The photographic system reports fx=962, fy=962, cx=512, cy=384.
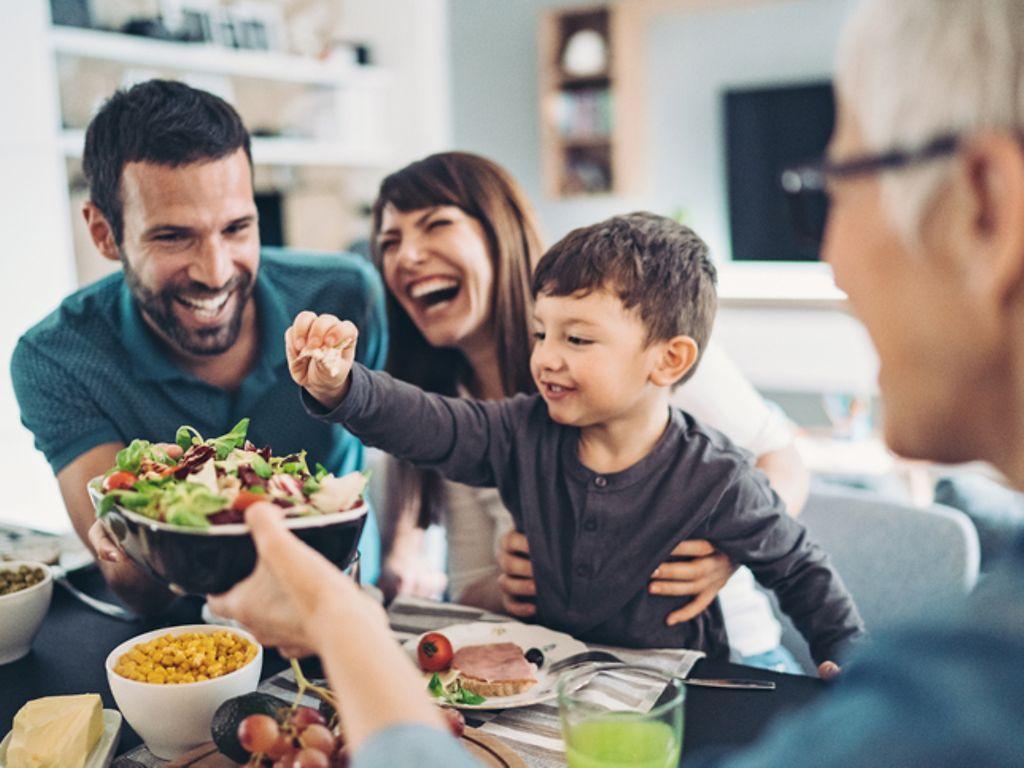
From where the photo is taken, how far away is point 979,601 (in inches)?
29.2

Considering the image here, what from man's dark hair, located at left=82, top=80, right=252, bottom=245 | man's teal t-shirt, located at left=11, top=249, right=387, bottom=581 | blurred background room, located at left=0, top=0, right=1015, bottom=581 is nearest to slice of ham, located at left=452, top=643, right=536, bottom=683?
man's teal t-shirt, located at left=11, top=249, right=387, bottom=581

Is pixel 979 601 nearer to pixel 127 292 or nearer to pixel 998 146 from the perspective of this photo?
pixel 998 146

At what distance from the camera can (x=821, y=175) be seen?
2.72 feet

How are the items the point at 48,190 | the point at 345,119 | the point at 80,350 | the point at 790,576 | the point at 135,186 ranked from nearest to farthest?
the point at 790,576, the point at 135,186, the point at 80,350, the point at 48,190, the point at 345,119

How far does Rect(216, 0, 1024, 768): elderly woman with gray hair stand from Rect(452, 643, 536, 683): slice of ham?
0.43 meters

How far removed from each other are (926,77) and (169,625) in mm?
1215

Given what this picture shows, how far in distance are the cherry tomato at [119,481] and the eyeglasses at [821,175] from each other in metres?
0.72

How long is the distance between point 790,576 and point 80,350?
1.26 meters

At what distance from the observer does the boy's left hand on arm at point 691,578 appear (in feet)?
4.53

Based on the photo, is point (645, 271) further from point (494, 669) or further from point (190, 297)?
point (190, 297)

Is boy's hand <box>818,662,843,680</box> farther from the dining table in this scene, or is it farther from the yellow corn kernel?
the yellow corn kernel

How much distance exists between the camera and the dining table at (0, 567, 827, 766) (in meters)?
1.11

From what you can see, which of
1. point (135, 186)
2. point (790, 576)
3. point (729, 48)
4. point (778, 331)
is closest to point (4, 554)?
point (135, 186)

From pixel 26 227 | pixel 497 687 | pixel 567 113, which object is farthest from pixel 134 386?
pixel 567 113
